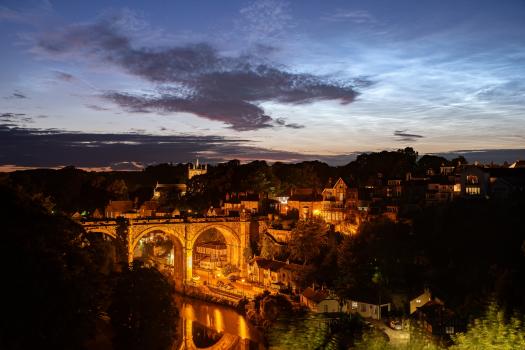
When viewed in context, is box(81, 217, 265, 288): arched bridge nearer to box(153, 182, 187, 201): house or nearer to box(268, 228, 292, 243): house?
box(268, 228, 292, 243): house

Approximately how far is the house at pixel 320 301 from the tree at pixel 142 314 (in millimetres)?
9308

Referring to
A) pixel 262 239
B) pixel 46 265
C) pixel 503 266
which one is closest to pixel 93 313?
pixel 46 265

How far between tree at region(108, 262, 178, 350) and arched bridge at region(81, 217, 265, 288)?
17.6 metres

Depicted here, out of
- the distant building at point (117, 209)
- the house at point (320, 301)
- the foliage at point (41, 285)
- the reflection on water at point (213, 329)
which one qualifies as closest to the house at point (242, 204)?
the distant building at point (117, 209)

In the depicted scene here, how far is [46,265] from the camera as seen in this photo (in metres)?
14.5

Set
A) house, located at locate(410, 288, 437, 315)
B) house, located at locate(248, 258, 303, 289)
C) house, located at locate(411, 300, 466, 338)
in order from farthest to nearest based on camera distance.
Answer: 1. house, located at locate(248, 258, 303, 289)
2. house, located at locate(410, 288, 437, 315)
3. house, located at locate(411, 300, 466, 338)

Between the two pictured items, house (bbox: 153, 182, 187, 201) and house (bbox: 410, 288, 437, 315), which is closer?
house (bbox: 410, 288, 437, 315)

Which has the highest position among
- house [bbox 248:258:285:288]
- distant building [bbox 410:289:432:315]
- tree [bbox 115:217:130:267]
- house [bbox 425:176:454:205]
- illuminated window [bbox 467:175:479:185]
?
illuminated window [bbox 467:175:479:185]

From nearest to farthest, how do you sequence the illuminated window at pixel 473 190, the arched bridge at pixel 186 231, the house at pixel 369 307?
the house at pixel 369 307, the illuminated window at pixel 473 190, the arched bridge at pixel 186 231

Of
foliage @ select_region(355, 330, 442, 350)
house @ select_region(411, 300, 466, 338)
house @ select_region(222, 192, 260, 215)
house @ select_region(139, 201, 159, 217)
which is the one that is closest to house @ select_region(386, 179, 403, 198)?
house @ select_region(222, 192, 260, 215)

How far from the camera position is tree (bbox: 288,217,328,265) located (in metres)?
35.8

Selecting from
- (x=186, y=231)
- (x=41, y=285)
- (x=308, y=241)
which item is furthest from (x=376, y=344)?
(x=186, y=231)

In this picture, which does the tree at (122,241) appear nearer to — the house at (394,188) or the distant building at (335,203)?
the distant building at (335,203)

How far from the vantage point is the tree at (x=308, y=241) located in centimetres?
3578
